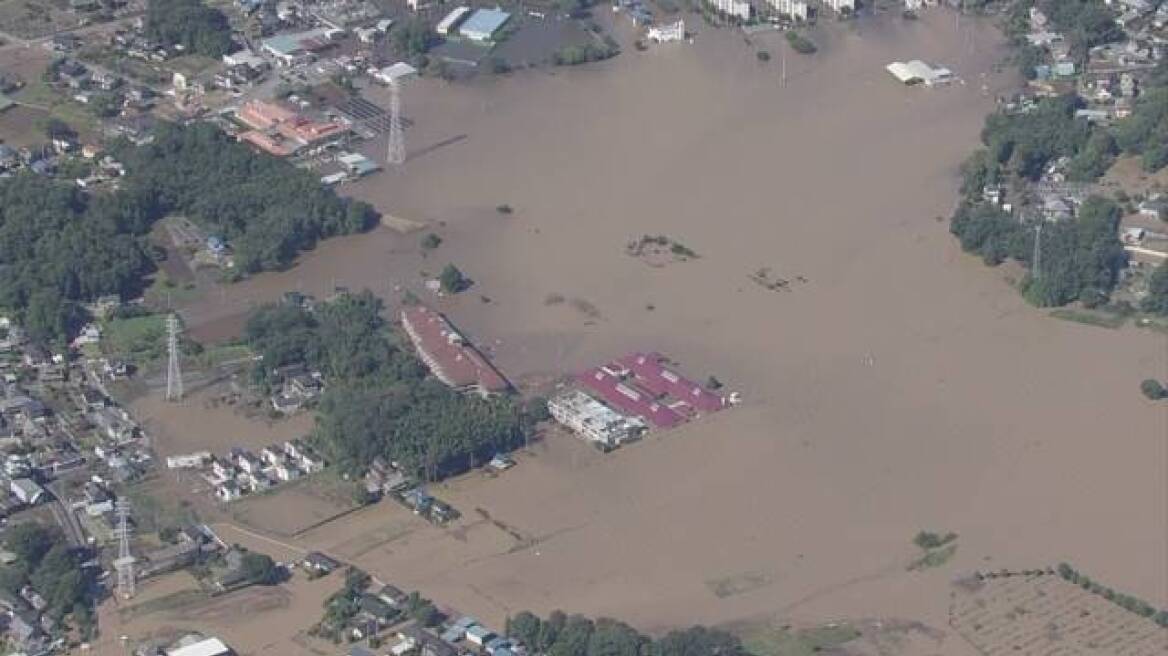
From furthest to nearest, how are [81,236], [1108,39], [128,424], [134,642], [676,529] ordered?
1. [1108,39]
2. [81,236]
3. [128,424]
4. [676,529]
5. [134,642]

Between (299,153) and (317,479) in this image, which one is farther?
(299,153)

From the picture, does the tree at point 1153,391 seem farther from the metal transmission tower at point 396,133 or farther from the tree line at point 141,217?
the metal transmission tower at point 396,133

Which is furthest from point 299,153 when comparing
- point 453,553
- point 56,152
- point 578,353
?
point 453,553

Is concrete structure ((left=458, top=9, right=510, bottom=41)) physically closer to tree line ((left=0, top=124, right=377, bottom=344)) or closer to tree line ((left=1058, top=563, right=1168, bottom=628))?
tree line ((left=0, top=124, right=377, bottom=344))

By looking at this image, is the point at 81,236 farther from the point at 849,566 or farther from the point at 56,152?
the point at 849,566

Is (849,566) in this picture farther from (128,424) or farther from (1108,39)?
(1108,39)

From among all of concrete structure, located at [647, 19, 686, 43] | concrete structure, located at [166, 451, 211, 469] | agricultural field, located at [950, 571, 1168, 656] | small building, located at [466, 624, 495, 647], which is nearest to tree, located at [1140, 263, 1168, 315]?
agricultural field, located at [950, 571, 1168, 656]

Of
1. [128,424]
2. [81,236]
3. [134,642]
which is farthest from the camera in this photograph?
[81,236]

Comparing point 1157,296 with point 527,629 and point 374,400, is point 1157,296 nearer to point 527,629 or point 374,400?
point 374,400
